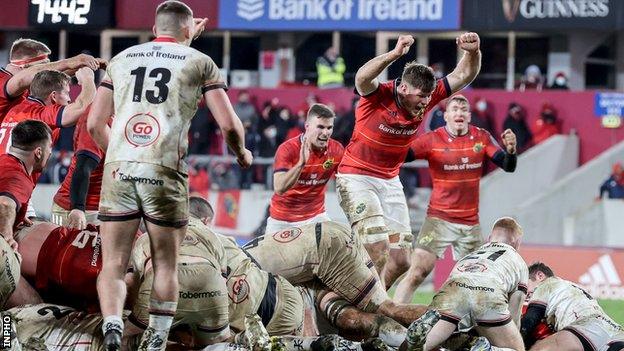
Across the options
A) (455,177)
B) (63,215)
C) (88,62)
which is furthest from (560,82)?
(88,62)

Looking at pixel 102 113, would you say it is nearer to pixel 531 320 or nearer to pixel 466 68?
pixel 531 320

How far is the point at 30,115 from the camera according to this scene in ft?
36.9

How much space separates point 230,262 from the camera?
9.33 meters

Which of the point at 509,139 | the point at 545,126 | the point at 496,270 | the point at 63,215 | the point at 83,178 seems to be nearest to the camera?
the point at 496,270

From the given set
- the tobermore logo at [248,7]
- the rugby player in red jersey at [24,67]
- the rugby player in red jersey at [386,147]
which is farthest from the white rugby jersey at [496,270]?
the tobermore logo at [248,7]

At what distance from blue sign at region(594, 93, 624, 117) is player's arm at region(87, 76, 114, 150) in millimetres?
16760

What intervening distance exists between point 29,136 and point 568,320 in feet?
13.7

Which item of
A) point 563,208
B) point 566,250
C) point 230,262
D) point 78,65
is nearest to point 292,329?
point 230,262

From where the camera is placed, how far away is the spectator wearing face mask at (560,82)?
81.6 ft

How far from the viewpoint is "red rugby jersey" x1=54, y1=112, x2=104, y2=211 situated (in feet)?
37.7

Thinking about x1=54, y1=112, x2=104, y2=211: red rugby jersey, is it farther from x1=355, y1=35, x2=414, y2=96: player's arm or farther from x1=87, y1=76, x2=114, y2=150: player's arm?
x1=87, y1=76, x2=114, y2=150: player's arm

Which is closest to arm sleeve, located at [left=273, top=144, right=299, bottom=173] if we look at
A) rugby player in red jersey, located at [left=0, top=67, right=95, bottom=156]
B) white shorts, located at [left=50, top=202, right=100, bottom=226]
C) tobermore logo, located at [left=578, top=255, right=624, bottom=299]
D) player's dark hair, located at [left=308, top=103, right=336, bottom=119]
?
player's dark hair, located at [left=308, top=103, right=336, bottom=119]

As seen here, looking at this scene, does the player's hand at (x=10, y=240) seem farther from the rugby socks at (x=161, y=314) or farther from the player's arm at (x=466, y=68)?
the player's arm at (x=466, y=68)

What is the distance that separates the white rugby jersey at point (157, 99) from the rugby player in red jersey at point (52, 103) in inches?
82.5
